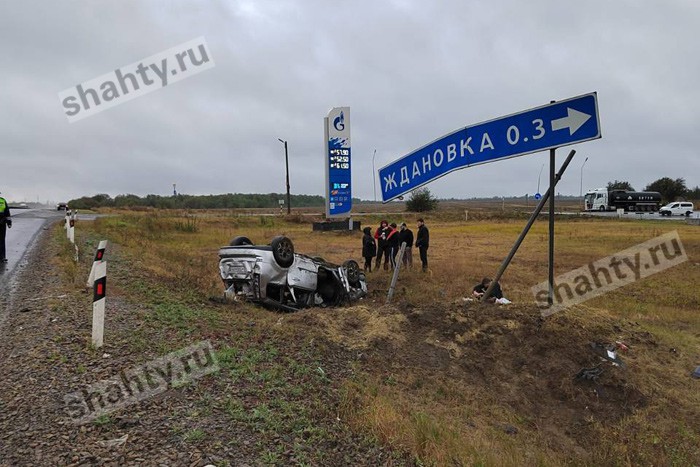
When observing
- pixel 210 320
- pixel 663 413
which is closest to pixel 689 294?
pixel 663 413

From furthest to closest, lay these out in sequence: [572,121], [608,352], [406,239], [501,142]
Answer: [406,239]
[608,352]
[501,142]
[572,121]

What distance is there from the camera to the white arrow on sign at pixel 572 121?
200 inches

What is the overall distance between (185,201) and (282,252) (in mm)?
89635

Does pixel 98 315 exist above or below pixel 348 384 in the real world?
above

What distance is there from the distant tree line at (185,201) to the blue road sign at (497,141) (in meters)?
69.1

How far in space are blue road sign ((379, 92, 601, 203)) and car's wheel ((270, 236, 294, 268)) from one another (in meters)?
2.14

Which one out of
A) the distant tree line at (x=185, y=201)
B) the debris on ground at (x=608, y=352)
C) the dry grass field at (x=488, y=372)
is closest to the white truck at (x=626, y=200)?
the distant tree line at (x=185, y=201)

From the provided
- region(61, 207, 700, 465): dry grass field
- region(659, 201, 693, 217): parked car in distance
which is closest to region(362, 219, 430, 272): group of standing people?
region(61, 207, 700, 465): dry grass field

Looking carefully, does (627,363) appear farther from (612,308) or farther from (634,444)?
(612,308)

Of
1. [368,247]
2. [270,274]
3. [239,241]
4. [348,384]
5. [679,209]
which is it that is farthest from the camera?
[679,209]

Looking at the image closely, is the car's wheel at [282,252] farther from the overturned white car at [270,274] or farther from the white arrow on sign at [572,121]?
the white arrow on sign at [572,121]

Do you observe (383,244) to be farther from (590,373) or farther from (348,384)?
(348,384)

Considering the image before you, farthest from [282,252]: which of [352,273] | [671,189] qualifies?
[671,189]

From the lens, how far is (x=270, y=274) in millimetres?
7488
